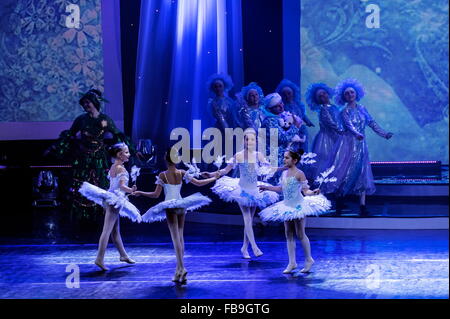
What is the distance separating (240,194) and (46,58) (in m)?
A: 4.16

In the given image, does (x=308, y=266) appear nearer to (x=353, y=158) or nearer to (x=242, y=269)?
(x=242, y=269)

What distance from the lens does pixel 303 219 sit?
6012mm

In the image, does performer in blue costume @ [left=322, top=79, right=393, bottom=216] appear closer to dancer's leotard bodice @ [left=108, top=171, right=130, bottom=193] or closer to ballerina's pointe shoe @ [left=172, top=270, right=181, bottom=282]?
dancer's leotard bodice @ [left=108, top=171, right=130, bottom=193]

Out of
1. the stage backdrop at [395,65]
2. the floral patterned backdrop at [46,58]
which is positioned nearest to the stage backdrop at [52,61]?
the floral patterned backdrop at [46,58]

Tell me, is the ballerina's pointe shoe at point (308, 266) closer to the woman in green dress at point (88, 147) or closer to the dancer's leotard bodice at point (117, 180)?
the dancer's leotard bodice at point (117, 180)

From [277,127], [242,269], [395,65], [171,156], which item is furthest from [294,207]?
[395,65]

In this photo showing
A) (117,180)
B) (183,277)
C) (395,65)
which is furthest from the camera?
(395,65)

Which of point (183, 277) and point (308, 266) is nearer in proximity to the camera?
point (183, 277)

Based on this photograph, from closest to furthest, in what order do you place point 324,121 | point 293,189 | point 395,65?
point 293,189 → point 324,121 → point 395,65

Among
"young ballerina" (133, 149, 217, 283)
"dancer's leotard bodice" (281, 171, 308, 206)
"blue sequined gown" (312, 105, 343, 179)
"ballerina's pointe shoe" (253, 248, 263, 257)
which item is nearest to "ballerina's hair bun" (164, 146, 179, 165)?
"young ballerina" (133, 149, 217, 283)

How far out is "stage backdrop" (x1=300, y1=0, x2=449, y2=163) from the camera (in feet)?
38.9

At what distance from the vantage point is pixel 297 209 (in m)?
5.99

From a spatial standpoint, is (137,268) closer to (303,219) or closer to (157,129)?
(303,219)

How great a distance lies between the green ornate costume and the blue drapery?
126 centimetres
